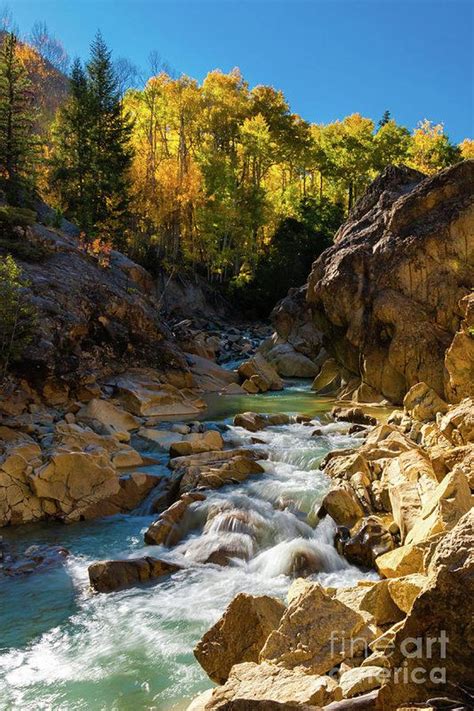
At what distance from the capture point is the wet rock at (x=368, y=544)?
24.8 feet

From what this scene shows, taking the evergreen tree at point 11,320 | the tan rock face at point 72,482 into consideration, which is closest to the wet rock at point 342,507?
the tan rock face at point 72,482

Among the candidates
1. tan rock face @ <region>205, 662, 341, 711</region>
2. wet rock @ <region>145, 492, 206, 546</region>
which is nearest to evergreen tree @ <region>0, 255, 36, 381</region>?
wet rock @ <region>145, 492, 206, 546</region>

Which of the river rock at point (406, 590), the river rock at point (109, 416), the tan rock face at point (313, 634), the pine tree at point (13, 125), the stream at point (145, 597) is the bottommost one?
the stream at point (145, 597)

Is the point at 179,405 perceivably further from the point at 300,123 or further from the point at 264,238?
the point at 300,123

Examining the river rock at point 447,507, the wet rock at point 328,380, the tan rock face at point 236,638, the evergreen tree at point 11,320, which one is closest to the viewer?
the tan rock face at point 236,638

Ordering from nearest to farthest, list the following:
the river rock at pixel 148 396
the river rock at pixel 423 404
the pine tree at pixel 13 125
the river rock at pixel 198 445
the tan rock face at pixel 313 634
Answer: the tan rock face at pixel 313 634, the river rock at pixel 198 445, the river rock at pixel 423 404, the river rock at pixel 148 396, the pine tree at pixel 13 125

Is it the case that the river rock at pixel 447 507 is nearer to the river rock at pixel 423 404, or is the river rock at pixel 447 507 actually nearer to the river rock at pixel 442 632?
the river rock at pixel 442 632

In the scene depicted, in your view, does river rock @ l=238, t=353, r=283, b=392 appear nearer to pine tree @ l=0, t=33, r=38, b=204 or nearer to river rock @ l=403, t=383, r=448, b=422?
river rock @ l=403, t=383, r=448, b=422

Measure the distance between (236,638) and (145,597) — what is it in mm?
2427

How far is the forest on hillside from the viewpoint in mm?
31078

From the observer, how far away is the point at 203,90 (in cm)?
4009

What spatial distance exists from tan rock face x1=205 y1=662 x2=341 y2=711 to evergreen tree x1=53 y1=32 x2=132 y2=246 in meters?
26.4

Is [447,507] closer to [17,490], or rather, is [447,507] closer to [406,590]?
[406,590]

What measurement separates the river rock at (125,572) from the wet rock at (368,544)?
2611mm
